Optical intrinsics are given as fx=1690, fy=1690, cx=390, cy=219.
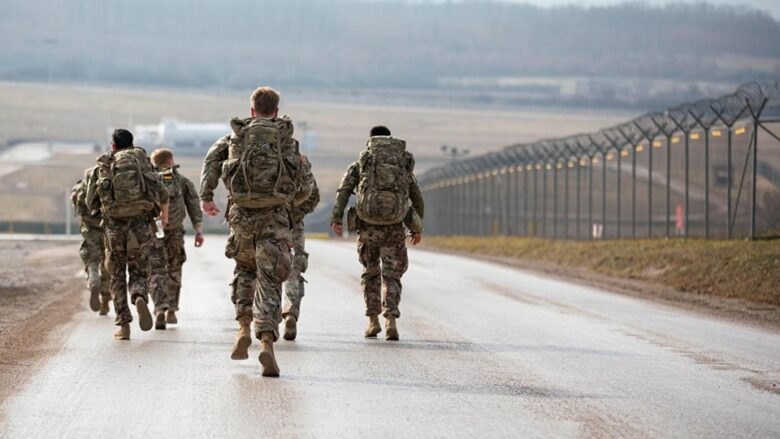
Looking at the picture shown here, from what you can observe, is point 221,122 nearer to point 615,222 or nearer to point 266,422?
point 615,222

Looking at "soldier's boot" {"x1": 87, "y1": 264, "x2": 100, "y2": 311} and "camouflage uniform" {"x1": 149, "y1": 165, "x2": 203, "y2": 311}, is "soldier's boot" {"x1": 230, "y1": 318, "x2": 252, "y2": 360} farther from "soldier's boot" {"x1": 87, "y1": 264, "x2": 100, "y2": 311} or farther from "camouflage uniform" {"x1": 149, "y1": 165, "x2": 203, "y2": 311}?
"soldier's boot" {"x1": 87, "y1": 264, "x2": 100, "y2": 311}

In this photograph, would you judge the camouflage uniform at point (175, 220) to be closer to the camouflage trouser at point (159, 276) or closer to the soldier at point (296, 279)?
the camouflage trouser at point (159, 276)

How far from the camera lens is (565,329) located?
53.2 feet

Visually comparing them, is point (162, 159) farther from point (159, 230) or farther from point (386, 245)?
point (386, 245)

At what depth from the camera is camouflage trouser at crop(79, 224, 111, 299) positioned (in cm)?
1811

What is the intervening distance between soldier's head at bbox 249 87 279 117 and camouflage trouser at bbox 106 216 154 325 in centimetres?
314

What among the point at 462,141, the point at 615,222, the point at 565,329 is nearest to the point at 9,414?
the point at 565,329

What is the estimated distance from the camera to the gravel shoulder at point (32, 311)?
506 inches

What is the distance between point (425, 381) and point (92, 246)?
304 inches

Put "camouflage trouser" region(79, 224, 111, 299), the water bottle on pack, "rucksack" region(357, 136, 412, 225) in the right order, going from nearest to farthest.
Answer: "rucksack" region(357, 136, 412, 225) → the water bottle on pack → "camouflage trouser" region(79, 224, 111, 299)

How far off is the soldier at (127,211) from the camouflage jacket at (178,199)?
142cm

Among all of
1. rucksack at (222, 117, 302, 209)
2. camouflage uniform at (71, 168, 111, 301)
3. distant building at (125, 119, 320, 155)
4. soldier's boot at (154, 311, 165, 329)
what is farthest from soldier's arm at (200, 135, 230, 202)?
distant building at (125, 119, 320, 155)

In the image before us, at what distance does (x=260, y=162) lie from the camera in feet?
39.0

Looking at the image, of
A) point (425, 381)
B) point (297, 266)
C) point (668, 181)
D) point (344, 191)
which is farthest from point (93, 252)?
point (668, 181)
